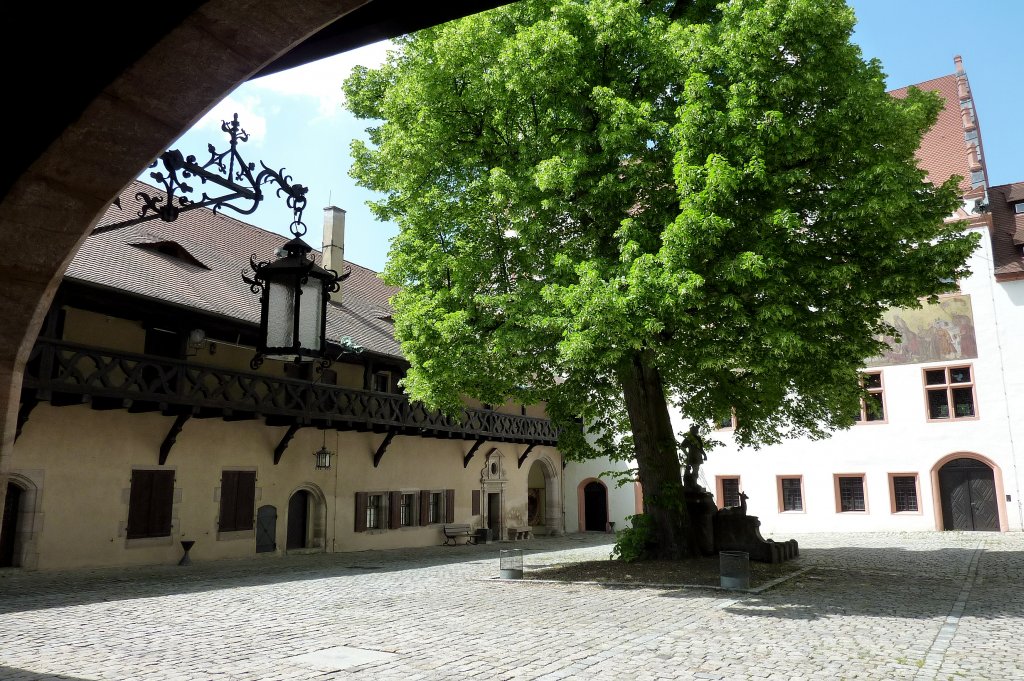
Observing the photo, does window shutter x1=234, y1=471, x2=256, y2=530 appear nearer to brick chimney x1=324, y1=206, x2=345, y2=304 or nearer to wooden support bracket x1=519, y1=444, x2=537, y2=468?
brick chimney x1=324, y1=206, x2=345, y2=304

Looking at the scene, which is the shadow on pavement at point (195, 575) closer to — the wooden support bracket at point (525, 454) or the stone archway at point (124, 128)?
the stone archway at point (124, 128)

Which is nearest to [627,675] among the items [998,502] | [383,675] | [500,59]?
[383,675]

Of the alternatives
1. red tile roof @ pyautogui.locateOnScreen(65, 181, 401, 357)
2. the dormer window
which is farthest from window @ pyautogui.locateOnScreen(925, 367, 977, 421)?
the dormer window

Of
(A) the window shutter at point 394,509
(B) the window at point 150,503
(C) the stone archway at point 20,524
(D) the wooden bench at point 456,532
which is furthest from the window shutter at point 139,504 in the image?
(D) the wooden bench at point 456,532

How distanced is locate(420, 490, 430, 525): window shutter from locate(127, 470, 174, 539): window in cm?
914

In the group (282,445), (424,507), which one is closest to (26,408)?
(282,445)

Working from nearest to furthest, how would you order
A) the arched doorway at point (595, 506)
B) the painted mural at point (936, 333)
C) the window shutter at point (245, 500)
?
1. the window shutter at point (245, 500)
2. the painted mural at point (936, 333)
3. the arched doorway at point (595, 506)

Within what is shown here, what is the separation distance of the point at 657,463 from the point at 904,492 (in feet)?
52.6

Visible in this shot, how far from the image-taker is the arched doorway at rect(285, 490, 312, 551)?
20.8m

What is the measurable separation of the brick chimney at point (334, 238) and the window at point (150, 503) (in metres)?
8.15

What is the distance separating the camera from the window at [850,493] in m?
27.3

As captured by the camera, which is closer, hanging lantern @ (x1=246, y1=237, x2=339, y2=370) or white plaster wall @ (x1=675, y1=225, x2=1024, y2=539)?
hanging lantern @ (x1=246, y1=237, x2=339, y2=370)

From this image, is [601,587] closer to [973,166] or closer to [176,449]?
[176,449]

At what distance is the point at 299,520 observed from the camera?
21172 mm
